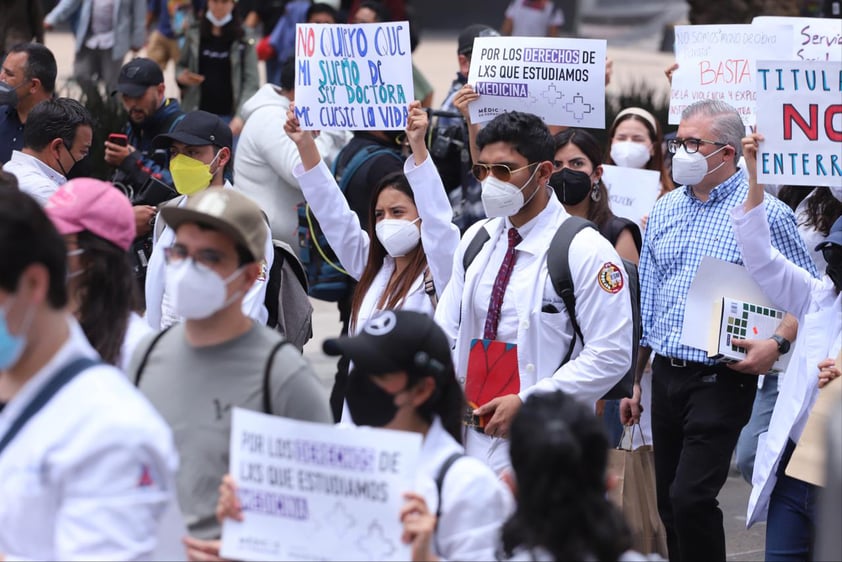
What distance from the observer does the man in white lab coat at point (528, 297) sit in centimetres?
503

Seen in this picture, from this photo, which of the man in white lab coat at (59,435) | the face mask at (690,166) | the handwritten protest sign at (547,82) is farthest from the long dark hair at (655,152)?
the man in white lab coat at (59,435)

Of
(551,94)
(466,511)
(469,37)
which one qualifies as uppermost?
(469,37)

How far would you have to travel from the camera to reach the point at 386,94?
21.5 feet

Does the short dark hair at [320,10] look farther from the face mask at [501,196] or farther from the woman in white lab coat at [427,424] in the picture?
the woman in white lab coat at [427,424]

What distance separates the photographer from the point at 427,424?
3689 millimetres

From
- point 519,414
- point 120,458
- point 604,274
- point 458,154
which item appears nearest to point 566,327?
point 604,274

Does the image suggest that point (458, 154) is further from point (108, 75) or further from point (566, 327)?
point (108, 75)

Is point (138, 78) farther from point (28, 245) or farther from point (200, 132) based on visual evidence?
point (28, 245)

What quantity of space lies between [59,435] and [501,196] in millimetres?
2515

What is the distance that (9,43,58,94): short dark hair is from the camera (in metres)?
7.85

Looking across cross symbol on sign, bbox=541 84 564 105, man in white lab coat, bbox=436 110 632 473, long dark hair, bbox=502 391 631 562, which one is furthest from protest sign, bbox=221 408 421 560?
cross symbol on sign, bbox=541 84 564 105

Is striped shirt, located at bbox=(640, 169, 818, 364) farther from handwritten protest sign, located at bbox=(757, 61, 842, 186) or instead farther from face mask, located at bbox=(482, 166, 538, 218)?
face mask, located at bbox=(482, 166, 538, 218)

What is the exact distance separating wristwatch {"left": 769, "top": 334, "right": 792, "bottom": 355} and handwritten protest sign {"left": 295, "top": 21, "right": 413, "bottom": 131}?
6.56 ft

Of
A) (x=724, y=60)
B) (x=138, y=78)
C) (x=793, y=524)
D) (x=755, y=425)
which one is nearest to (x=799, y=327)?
(x=793, y=524)
